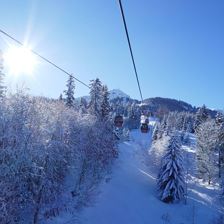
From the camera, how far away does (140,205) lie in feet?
133

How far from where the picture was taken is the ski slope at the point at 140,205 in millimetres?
36062

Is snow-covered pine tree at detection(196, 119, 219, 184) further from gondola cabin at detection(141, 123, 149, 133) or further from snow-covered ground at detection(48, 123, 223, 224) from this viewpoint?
gondola cabin at detection(141, 123, 149, 133)

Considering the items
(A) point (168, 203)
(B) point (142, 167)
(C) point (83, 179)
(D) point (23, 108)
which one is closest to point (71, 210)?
(C) point (83, 179)

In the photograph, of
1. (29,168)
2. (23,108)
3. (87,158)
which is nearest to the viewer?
(29,168)

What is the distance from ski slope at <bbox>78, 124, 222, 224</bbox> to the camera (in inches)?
1420

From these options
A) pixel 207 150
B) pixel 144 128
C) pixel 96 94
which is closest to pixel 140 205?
pixel 144 128

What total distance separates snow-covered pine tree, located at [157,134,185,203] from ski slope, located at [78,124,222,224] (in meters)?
1.25

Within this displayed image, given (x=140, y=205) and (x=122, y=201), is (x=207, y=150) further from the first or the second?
(x=122, y=201)

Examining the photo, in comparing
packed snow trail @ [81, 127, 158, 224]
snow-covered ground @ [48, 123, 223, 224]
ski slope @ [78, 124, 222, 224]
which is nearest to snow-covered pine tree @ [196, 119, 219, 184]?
snow-covered ground @ [48, 123, 223, 224]

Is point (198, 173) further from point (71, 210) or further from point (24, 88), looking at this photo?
point (24, 88)

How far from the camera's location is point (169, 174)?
143 ft

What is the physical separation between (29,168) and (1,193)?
4.03 m

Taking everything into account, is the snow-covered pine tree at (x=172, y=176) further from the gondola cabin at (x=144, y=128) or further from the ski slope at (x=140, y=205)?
the gondola cabin at (x=144, y=128)

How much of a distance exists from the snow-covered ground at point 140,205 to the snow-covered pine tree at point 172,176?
1216mm
